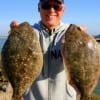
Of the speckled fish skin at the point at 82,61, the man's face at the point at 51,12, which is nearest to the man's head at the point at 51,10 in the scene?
the man's face at the point at 51,12

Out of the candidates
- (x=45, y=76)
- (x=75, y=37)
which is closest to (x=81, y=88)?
(x=75, y=37)

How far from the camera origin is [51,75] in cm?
672

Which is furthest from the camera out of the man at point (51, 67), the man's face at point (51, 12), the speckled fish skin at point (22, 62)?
the man at point (51, 67)

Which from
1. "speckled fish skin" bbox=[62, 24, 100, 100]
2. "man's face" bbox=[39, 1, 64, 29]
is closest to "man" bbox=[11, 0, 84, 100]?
"man's face" bbox=[39, 1, 64, 29]

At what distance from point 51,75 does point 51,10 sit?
1092 mm

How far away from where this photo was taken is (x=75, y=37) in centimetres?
587

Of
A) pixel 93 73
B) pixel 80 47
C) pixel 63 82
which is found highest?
pixel 80 47

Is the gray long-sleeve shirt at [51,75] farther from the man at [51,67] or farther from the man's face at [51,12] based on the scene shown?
the man's face at [51,12]

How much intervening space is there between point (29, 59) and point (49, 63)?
1.14m

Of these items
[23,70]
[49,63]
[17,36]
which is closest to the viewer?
[23,70]

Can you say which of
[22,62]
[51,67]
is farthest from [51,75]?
[22,62]

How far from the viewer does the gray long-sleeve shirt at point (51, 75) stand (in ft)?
21.9

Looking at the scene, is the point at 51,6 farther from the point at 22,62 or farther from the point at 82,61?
the point at 22,62

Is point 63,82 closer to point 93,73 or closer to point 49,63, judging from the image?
point 49,63
